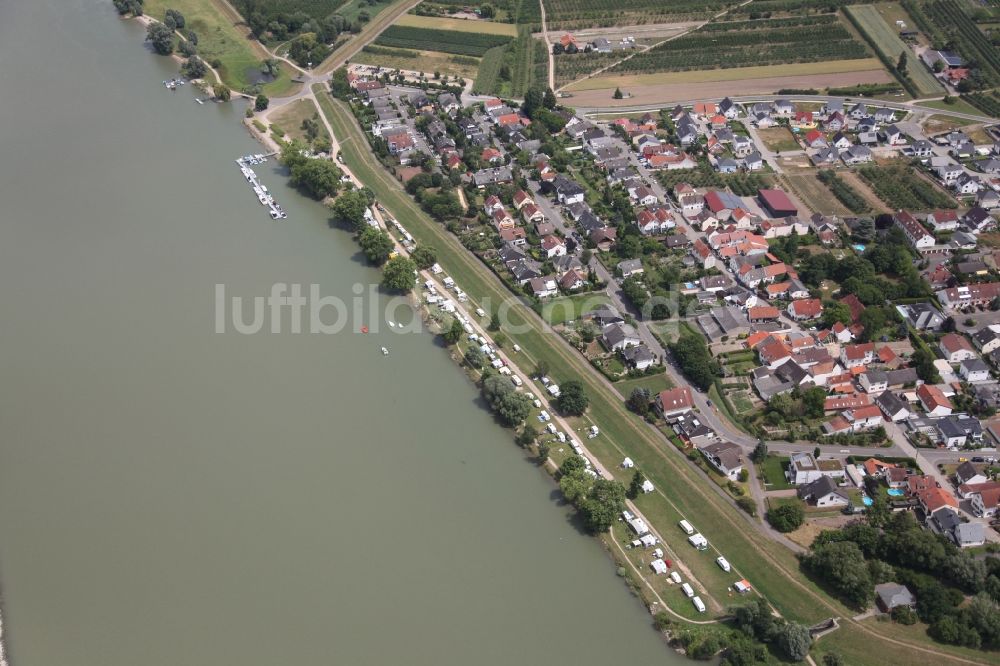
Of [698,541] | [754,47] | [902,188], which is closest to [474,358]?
[698,541]

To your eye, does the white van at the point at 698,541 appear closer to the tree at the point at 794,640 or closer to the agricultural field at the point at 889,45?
the tree at the point at 794,640

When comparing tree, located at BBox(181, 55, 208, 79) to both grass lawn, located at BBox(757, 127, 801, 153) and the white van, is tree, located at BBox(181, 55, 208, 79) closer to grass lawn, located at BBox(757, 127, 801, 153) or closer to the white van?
grass lawn, located at BBox(757, 127, 801, 153)

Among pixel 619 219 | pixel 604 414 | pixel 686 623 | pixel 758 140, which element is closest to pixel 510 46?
pixel 758 140

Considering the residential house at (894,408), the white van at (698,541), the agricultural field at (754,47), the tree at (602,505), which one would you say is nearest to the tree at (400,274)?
the tree at (602,505)

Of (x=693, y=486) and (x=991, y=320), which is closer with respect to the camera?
(x=693, y=486)

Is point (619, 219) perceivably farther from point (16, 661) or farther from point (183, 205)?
point (16, 661)

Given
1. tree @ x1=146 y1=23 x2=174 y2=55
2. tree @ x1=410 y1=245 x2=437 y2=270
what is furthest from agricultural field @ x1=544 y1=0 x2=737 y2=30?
tree @ x1=410 y1=245 x2=437 y2=270

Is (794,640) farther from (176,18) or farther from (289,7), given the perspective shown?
(176,18)
